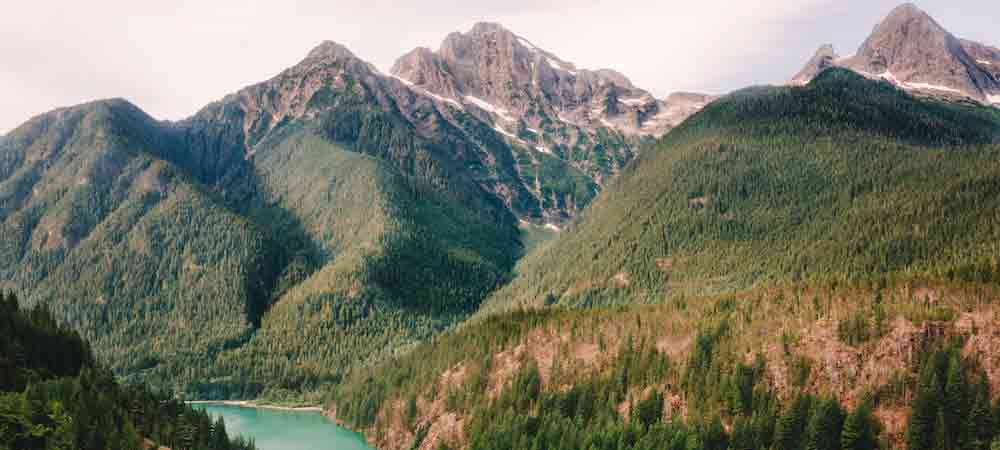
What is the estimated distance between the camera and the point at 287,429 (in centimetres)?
15825

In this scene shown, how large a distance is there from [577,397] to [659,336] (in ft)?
58.7

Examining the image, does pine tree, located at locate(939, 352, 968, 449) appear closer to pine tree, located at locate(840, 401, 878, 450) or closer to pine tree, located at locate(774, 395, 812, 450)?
pine tree, located at locate(840, 401, 878, 450)

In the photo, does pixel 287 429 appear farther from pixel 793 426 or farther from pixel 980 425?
pixel 980 425

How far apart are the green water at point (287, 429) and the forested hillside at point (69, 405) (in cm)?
2615

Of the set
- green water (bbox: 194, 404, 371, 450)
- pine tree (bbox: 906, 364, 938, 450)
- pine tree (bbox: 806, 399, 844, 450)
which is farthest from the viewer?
green water (bbox: 194, 404, 371, 450)

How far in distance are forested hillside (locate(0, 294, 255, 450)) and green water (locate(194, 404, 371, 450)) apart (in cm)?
2615

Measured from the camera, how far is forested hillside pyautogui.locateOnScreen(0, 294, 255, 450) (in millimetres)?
71875

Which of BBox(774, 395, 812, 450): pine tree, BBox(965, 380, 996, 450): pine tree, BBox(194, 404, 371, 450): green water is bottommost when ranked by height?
BBox(194, 404, 371, 450): green water

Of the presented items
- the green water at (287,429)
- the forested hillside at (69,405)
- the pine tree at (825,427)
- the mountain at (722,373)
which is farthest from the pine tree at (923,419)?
the green water at (287,429)

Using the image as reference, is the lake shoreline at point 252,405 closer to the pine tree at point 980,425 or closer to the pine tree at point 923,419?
the pine tree at point 923,419

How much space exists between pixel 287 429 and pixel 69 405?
8199 cm

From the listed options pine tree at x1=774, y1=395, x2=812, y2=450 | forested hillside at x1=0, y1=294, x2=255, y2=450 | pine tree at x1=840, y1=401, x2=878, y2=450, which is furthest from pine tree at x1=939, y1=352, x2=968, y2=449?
forested hillside at x1=0, y1=294, x2=255, y2=450

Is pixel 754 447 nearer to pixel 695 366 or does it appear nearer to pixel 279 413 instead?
pixel 695 366

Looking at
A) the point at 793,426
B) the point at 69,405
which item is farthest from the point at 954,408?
the point at 69,405
